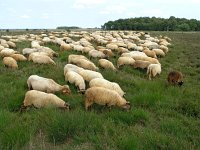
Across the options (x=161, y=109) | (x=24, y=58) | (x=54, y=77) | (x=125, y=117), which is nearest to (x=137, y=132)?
(x=125, y=117)

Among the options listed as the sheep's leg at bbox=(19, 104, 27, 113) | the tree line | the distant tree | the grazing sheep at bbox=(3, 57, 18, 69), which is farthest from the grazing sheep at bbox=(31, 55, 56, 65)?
the distant tree

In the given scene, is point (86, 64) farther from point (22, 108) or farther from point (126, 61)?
point (22, 108)

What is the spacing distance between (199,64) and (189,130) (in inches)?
392

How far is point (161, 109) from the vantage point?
8945 mm

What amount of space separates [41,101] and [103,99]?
61.2 inches

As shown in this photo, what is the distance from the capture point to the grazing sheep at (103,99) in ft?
28.7

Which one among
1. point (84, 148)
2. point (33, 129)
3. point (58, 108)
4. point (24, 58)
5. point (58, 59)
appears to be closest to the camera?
point (84, 148)

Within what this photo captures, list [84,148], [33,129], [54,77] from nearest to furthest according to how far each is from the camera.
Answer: [84,148] → [33,129] → [54,77]

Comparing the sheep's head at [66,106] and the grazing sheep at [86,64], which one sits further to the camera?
the grazing sheep at [86,64]

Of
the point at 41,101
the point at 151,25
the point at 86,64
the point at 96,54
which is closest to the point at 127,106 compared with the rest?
the point at 41,101

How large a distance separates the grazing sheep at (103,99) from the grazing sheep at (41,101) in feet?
1.86

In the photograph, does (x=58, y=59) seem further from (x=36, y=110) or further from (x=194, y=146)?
(x=194, y=146)

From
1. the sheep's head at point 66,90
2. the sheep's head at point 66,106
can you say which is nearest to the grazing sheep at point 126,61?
the sheep's head at point 66,90

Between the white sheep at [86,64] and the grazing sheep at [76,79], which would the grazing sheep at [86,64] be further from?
the grazing sheep at [76,79]
